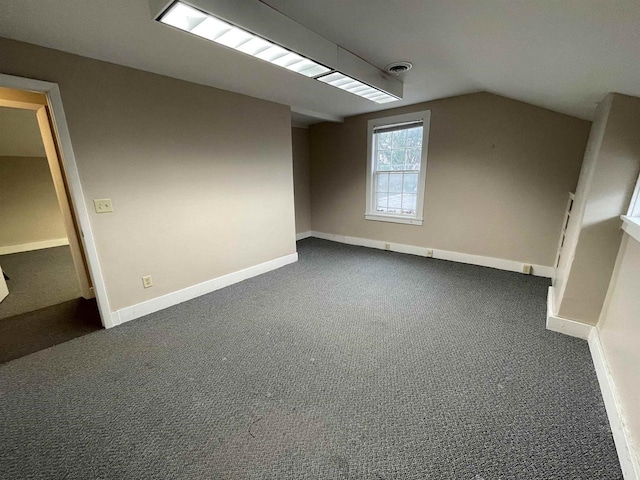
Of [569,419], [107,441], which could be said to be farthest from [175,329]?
[569,419]

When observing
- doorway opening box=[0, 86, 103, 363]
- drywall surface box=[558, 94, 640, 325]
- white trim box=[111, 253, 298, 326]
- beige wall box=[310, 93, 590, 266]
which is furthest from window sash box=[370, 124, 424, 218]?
doorway opening box=[0, 86, 103, 363]

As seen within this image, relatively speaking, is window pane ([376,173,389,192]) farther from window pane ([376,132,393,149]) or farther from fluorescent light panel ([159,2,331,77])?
fluorescent light panel ([159,2,331,77])

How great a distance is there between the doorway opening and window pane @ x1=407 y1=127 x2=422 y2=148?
162 inches

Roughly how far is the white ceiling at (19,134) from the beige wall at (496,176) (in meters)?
4.75

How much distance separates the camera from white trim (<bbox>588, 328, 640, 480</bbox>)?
1.12 meters

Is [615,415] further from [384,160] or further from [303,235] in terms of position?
[303,235]

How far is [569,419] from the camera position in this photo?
1.40 meters

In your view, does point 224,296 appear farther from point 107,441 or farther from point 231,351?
point 107,441

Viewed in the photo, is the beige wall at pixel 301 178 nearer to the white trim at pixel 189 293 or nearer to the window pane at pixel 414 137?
the white trim at pixel 189 293

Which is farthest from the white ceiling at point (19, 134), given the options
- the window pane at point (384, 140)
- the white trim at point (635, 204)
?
the white trim at point (635, 204)

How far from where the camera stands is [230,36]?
1.59 metres

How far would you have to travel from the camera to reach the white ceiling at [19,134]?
3.36 meters

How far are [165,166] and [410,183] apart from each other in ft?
11.1

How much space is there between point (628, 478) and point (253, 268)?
334cm
